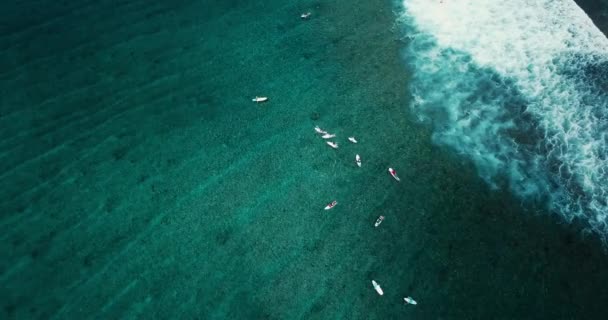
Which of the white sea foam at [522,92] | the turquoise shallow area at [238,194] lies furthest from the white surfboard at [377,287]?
the white sea foam at [522,92]

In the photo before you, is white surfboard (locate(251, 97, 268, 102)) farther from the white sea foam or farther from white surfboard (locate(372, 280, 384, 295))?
white surfboard (locate(372, 280, 384, 295))

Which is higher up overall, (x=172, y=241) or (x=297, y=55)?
(x=297, y=55)

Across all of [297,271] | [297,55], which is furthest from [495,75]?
[297,271]

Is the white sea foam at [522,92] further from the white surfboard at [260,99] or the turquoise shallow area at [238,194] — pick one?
the white surfboard at [260,99]

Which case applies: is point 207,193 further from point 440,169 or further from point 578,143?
point 578,143

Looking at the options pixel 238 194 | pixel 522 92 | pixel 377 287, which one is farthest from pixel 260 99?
pixel 522 92

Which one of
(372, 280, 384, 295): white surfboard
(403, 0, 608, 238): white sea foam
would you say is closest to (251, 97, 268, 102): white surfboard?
(403, 0, 608, 238): white sea foam
